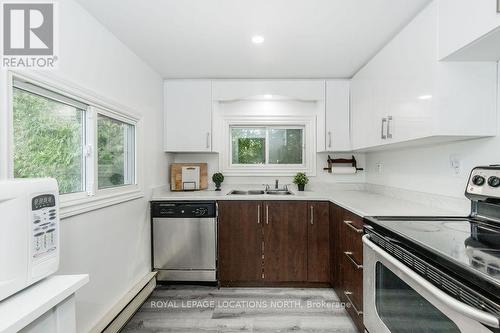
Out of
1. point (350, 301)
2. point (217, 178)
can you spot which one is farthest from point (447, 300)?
point (217, 178)

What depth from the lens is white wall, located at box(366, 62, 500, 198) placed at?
1633mm

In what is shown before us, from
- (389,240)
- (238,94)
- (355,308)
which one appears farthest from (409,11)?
(355,308)

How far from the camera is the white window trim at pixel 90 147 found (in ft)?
4.02

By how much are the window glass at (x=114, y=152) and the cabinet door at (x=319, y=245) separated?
5.80ft

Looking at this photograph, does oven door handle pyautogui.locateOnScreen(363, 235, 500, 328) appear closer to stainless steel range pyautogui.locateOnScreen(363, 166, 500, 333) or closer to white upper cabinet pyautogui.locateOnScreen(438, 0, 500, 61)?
stainless steel range pyautogui.locateOnScreen(363, 166, 500, 333)

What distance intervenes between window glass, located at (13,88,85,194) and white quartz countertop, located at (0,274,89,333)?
75cm

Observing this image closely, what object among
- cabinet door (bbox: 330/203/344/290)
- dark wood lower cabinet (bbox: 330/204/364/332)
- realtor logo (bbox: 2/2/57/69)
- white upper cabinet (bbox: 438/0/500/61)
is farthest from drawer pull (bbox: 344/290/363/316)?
realtor logo (bbox: 2/2/57/69)

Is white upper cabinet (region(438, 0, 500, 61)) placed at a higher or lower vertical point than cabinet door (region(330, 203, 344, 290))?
higher

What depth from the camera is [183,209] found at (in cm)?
270

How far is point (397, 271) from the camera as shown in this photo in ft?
4.12

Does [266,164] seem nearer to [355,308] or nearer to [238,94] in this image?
[238,94]

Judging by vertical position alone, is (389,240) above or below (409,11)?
below

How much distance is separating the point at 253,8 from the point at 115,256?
2023 millimetres

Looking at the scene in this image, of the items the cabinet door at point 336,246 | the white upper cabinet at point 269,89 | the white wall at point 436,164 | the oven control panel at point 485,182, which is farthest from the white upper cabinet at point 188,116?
the oven control panel at point 485,182
